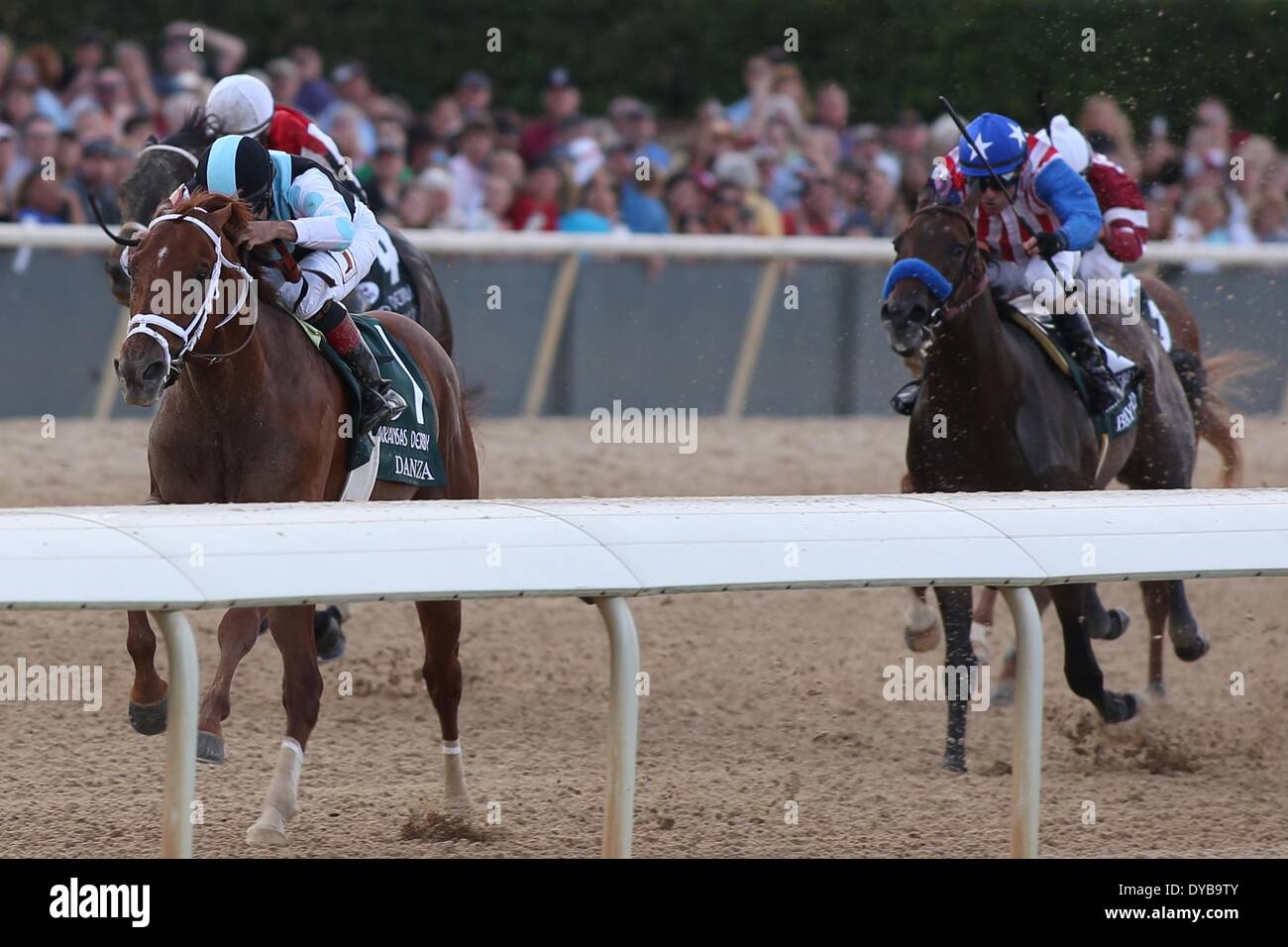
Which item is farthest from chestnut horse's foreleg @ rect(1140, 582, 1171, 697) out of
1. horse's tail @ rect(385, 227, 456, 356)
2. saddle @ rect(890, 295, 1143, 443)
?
horse's tail @ rect(385, 227, 456, 356)

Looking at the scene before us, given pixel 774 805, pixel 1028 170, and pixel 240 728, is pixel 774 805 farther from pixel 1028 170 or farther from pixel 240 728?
pixel 1028 170

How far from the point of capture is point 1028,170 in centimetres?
587

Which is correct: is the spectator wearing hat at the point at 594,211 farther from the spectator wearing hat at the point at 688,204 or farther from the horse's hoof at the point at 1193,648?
the horse's hoof at the point at 1193,648

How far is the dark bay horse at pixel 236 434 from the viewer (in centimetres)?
426

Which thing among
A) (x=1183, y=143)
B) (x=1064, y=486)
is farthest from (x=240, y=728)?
(x=1183, y=143)

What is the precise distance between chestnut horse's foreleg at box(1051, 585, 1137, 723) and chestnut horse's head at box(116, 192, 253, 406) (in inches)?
90.4

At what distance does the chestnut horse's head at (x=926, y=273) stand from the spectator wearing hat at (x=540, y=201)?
4.53 m

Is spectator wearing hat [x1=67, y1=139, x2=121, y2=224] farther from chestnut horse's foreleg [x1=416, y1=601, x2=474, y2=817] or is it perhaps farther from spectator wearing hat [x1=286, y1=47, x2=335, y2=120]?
chestnut horse's foreleg [x1=416, y1=601, x2=474, y2=817]

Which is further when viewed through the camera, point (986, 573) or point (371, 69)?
point (371, 69)

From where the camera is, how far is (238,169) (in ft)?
15.5

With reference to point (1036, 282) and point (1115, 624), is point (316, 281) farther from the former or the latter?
point (1115, 624)

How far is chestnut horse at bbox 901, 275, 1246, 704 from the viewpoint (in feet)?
19.9
